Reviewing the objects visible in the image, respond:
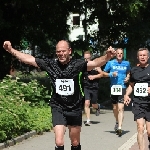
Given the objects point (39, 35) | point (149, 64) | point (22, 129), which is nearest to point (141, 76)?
point (149, 64)

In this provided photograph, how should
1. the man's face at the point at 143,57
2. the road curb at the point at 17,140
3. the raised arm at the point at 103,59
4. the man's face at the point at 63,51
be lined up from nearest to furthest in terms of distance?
the raised arm at the point at 103,59, the man's face at the point at 63,51, the man's face at the point at 143,57, the road curb at the point at 17,140

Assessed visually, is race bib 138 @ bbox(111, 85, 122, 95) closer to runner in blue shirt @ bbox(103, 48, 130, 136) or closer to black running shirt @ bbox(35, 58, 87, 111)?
runner in blue shirt @ bbox(103, 48, 130, 136)

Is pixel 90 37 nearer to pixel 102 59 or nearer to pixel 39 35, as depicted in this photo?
pixel 39 35

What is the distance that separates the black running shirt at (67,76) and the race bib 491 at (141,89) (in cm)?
161

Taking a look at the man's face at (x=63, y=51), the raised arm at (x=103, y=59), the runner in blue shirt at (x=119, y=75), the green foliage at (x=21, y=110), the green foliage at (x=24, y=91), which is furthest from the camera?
the green foliage at (x=24, y=91)

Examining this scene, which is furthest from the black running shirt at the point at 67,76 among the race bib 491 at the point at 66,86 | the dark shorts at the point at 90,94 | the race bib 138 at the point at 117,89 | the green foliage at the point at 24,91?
the dark shorts at the point at 90,94

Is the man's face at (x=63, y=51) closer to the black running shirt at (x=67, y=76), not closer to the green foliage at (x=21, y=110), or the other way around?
the black running shirt at (x=67, y=76)

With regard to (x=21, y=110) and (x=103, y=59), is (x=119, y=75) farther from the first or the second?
(x=103, y=59)

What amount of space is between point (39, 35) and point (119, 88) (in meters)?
9.91

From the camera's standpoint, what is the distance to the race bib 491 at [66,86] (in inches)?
276

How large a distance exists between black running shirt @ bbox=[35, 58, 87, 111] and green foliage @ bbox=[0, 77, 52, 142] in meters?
2.92

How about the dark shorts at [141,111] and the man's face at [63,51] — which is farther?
the dark shorts at [141,111]

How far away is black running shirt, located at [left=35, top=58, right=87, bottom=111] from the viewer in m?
7.10

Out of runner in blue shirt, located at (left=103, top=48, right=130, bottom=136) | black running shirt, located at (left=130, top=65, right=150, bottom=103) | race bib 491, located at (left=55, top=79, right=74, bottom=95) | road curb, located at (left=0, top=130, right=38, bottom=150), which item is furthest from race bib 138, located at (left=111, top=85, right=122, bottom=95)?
race bib 491, located at (left=55, top=79, right=74, bottom=95)
